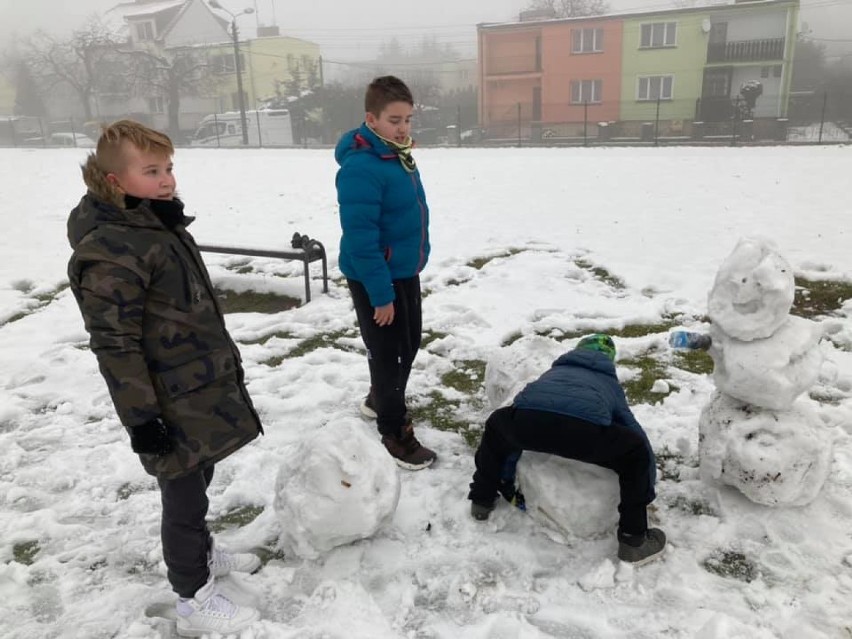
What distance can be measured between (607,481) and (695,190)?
9.34 meters

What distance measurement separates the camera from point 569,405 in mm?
2713

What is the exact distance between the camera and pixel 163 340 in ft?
7.47

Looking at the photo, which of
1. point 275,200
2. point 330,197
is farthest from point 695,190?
point 275,200

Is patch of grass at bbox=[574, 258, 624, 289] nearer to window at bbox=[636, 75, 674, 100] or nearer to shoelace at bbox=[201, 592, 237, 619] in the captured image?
shoelace at bbox=[201, 592, 237, 619]

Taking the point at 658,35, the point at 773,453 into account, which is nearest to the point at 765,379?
the point at 773,453

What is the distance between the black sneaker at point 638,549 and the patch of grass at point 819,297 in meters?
3.67

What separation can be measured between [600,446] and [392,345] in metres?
1.31

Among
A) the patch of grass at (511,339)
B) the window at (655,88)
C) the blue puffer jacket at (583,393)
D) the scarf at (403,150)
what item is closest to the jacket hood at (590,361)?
the blue puffer jacket at (583,393)

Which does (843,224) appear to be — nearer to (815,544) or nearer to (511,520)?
(815,544)

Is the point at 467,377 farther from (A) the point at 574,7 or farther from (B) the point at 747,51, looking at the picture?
(A) the point at 574,7

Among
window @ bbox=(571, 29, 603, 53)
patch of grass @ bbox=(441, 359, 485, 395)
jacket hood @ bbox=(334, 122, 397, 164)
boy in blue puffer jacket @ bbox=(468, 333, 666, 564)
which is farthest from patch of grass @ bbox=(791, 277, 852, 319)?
window @ bbox=(571, 29, 603, 53)

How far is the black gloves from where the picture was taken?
7.04 feet

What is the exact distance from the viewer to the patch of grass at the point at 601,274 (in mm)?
6703

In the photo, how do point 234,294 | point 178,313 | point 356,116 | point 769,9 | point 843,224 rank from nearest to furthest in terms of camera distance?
point 178,313
point 234,294
point 843,224
point 769,9
point 356,116
